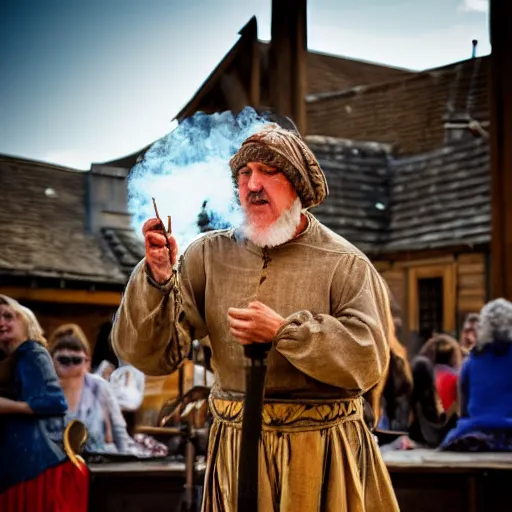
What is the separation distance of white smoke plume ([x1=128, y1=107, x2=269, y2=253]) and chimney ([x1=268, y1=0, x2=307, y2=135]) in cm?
408

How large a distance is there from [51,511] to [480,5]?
5.65 metres

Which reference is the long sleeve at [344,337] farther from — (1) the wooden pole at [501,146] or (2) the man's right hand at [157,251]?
(1) the wooden pole at [501,146]

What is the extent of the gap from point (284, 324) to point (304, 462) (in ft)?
1.28

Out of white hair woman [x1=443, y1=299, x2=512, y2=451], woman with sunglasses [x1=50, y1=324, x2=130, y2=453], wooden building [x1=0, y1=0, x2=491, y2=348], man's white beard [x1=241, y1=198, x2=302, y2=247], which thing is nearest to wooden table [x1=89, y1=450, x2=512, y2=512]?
woman with sunglasses [x1=50, y1=324, x2=130, y2=453]

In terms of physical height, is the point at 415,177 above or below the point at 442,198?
above

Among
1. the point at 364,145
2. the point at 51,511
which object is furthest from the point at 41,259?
the point at 364,145

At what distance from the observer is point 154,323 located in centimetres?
250

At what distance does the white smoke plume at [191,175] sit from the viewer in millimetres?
2889

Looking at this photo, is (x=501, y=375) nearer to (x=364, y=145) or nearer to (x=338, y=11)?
(x=338, y=11)

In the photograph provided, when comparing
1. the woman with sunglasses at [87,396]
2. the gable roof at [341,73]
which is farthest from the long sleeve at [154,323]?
the gable roof at [341,73]

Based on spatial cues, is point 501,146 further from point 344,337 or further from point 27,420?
point 344,337

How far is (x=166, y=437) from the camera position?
19.8ft

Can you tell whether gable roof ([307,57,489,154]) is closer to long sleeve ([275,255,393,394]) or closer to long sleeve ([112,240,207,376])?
long sleeve ([275,255,393,394])

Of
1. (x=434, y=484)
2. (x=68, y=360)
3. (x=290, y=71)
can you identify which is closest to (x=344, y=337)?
(x=68, y=360)
